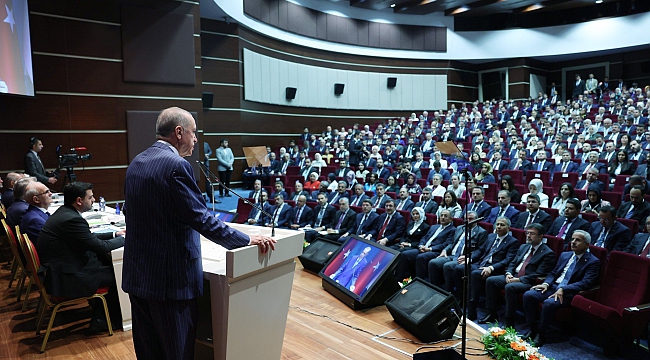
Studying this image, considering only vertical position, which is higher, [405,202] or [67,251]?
[67,251]

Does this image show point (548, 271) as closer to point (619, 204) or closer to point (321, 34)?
point (619, 204)

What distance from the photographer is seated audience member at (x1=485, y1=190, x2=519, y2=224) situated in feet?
15.6

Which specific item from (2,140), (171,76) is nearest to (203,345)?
(2,140)

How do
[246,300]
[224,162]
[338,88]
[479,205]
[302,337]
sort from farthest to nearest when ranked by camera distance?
[338,88] → [224,162] → [479,205] → [302,337] → [246,300]

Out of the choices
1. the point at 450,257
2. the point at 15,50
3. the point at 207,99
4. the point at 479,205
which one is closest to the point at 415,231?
the point at 450,257

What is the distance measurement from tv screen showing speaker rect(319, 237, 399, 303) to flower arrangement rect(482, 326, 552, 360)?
0.79m

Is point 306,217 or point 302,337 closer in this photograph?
point 302,337

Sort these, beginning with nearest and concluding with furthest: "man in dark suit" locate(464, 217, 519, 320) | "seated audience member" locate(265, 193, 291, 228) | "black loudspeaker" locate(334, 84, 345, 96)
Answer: "man in dark suit" locate(464, 217, 519, 320)
"seated audience member" locate(265, 193, 291, 228)
"black loudspeaker" locate(334, 84, 345, 96)

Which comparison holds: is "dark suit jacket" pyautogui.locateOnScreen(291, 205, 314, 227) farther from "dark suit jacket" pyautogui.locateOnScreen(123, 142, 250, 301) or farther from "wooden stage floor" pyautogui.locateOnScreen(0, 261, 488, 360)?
"dark suit jacket" pyautogui.locateOnScreen(123, 142, 250, 301)

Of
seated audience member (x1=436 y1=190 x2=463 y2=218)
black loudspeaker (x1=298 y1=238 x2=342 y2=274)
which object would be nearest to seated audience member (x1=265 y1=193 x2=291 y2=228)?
black loudspeaker (x1=298 y1=238 x2=342 y2=274)

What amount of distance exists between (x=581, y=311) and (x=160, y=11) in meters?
6.58

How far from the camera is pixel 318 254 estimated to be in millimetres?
4195

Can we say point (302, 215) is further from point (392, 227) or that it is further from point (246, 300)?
point (246, 300)

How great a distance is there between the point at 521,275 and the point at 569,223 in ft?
3.67
